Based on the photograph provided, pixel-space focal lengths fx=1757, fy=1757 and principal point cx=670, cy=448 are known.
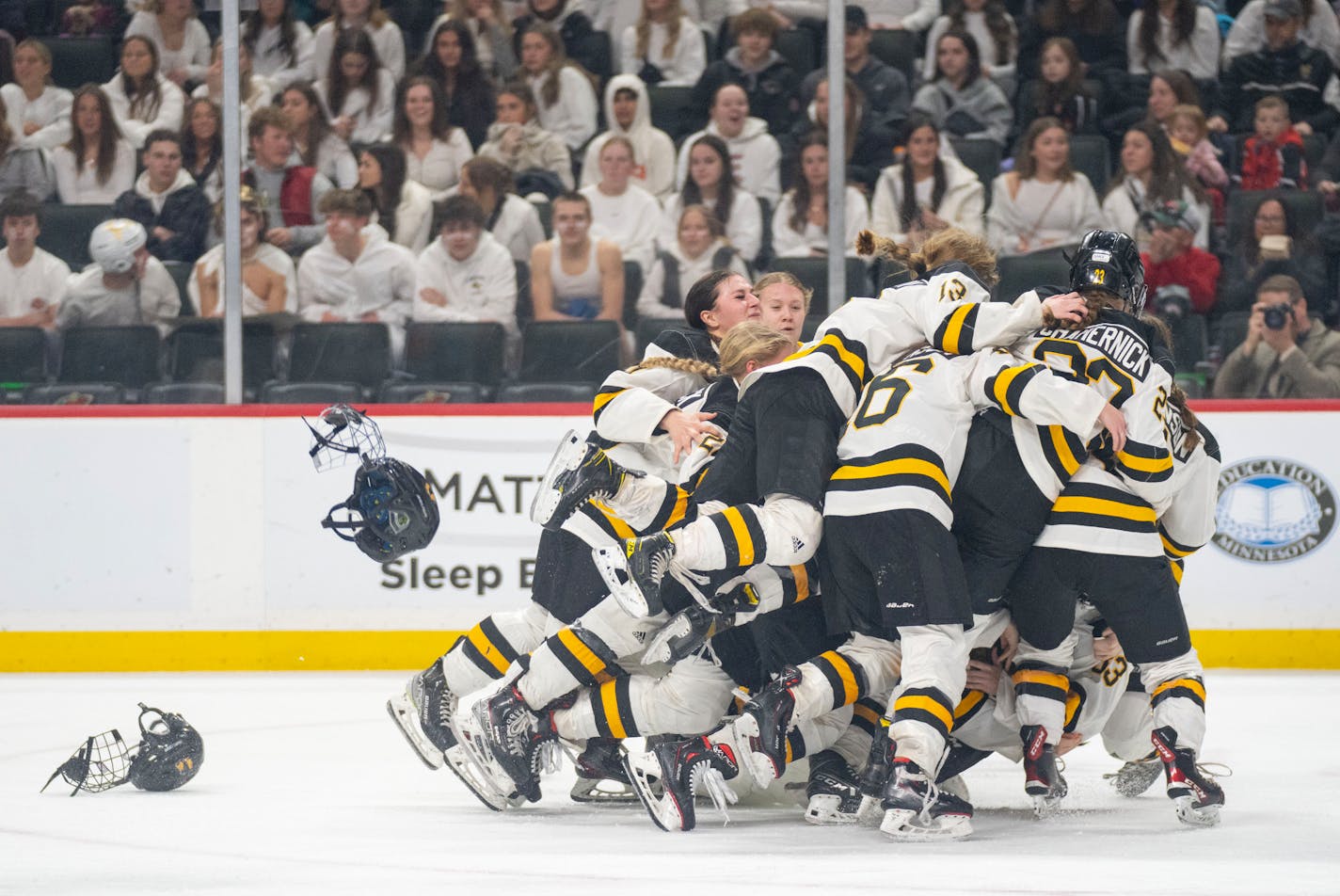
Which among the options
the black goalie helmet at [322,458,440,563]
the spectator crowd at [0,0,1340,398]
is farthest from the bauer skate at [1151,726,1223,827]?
the spectator crowd at [0,0,1340,398]

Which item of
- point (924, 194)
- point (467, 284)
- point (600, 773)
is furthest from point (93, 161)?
point (600, 773)

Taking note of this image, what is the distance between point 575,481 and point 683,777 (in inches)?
27.0

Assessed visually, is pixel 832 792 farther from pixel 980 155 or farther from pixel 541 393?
pixel 980 155

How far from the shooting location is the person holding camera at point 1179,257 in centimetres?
605

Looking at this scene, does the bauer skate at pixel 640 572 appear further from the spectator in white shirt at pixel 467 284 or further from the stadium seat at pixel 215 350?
the stadium seat at pixel 215 350

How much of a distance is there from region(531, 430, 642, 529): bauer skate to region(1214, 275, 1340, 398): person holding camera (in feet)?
9.75

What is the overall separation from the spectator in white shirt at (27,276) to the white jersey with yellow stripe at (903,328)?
3.33 meters

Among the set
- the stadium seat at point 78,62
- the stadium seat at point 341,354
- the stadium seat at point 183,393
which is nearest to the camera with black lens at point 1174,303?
the stadium seat at point 341,354

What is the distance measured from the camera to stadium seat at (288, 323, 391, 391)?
19.9ft

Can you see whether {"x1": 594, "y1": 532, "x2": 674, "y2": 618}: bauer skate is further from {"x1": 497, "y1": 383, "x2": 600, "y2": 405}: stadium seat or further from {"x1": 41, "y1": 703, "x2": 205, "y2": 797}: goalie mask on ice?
{"x1": 497, "y1": 383, "x2": 600, "y2": 405}: stadium seat

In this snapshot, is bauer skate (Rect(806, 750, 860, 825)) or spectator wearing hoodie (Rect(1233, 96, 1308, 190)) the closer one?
bauer skate (Rect(806, 750, 860, 825))

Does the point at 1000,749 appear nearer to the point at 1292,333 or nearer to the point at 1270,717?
the point at 1270,717

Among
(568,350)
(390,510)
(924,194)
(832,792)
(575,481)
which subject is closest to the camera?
(832,792)

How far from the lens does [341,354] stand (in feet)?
20.0
